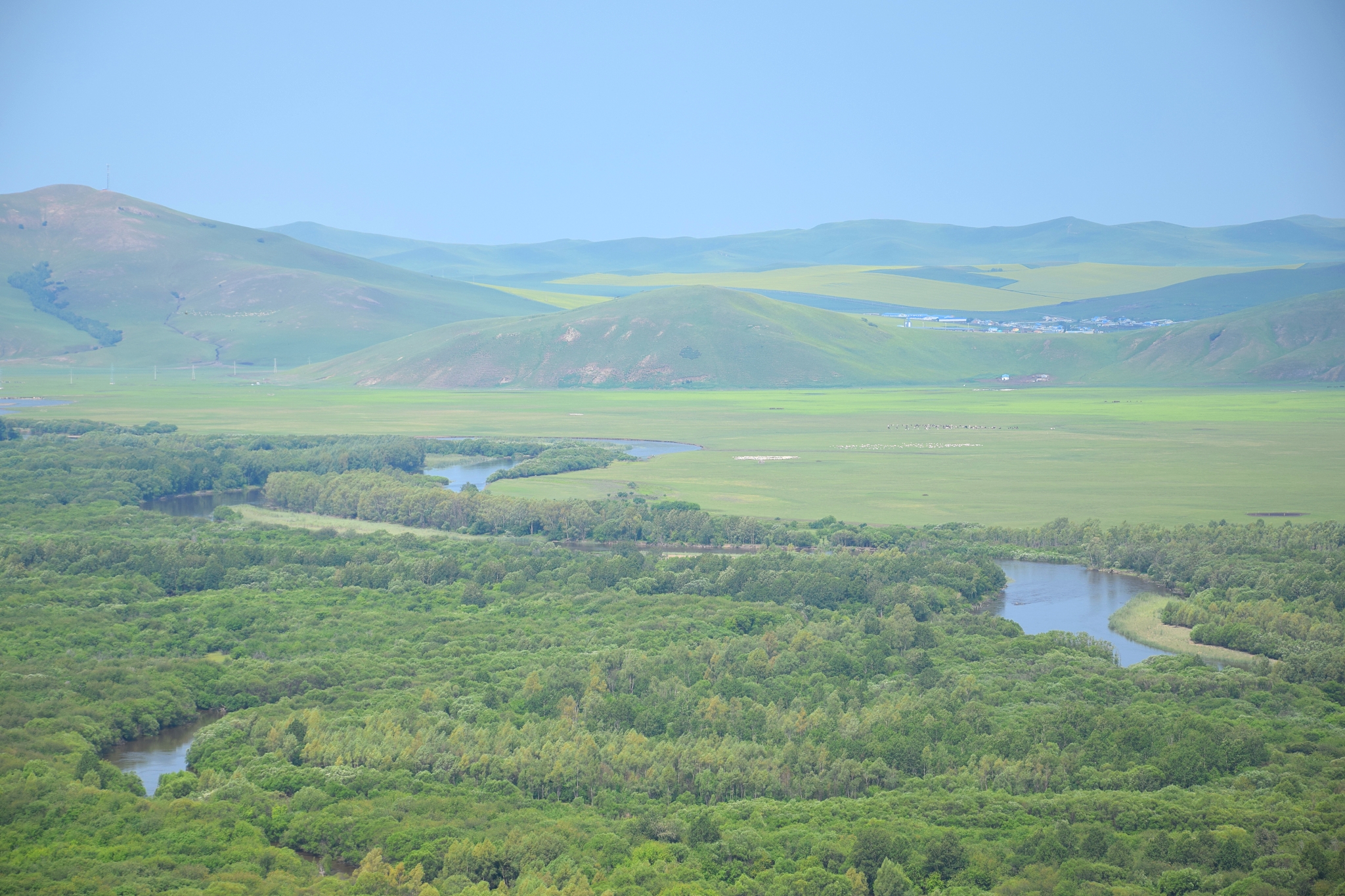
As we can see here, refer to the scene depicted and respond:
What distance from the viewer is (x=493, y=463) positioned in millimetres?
139000

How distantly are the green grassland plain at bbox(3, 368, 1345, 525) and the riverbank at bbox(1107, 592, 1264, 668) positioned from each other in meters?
21.9

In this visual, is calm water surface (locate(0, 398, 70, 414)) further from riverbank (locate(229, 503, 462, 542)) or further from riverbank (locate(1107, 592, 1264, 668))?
riverbank (locate(1107, 592, 1264, 668))

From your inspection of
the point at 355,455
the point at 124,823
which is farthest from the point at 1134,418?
the point at 124,823

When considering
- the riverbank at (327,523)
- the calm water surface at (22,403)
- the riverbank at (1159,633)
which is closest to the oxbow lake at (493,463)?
the riverbank at (327,523)

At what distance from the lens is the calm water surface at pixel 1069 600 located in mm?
66562

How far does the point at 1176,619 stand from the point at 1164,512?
1202 inches

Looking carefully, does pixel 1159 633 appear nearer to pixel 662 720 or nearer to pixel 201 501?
pixel 662 720

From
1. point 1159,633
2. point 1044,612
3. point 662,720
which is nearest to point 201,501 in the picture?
point 1044,612

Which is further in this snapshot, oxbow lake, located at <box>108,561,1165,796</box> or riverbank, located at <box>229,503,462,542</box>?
riverbank, located at <box>229,503,462,542</box>

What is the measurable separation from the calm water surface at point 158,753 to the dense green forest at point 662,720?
2.14ft

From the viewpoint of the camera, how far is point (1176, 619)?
68.4 metres

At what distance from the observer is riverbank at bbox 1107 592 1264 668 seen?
61.9 meters

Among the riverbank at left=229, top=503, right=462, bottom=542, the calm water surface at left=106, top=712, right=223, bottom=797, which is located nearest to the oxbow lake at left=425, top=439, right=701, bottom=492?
the riverbank at left=229, top=503, right=462, bottom=542

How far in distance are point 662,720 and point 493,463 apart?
89.0 meters
